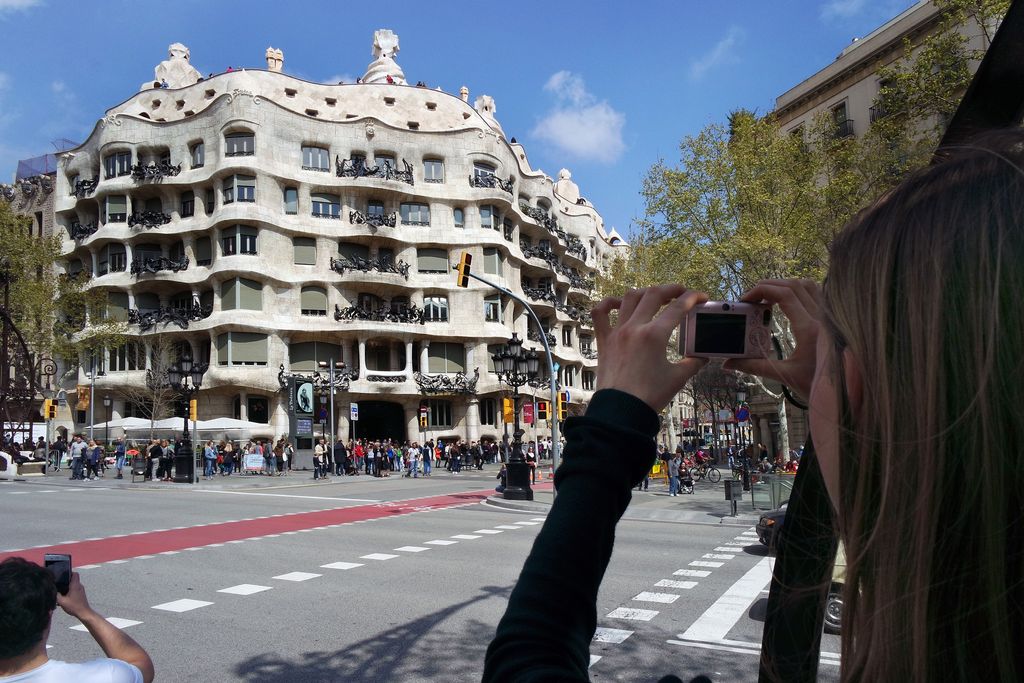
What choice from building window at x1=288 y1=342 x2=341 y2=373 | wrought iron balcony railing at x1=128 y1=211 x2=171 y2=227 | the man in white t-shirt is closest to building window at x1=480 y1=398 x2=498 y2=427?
building window at x1=288 y1=342 x2=341 y2=373

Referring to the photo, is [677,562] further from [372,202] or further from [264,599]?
[372,202]

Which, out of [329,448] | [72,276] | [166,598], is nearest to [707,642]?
[166,598]

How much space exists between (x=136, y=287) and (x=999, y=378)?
51.3 meters

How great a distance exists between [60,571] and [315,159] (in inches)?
1835

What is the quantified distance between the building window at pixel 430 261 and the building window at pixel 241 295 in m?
10.1

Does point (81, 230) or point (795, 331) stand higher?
point (81, 230)

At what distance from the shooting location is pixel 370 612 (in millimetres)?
7324

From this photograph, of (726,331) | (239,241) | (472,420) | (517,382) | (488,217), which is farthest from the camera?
(488,217)

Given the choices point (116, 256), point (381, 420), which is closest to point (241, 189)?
point (116, 256)

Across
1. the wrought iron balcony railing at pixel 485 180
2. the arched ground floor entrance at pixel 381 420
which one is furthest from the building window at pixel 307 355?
the wrought iron balcony railing at pixel 485 180

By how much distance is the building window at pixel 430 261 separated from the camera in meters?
48.5

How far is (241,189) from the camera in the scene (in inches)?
1729

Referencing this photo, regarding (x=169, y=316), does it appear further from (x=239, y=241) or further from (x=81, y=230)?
(x=81, y=230)

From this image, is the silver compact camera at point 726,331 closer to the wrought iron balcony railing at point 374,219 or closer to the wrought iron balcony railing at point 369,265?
the wrought iron balcony railing at point 369,265
